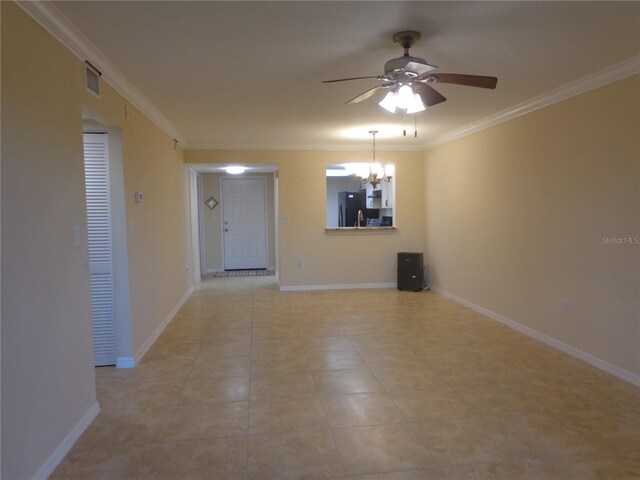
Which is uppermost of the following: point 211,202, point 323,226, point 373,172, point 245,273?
point 373,172

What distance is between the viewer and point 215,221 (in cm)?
818

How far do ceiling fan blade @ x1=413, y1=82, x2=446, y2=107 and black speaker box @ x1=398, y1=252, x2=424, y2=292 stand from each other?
3.71 m

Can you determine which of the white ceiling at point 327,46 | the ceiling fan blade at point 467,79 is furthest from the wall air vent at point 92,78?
the ceiling fan blade at point 467,79

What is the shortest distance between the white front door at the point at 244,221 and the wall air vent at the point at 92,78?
5452 mm

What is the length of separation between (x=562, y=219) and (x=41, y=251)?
3.72 metres

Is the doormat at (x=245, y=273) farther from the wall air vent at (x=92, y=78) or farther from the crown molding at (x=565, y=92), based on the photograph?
the wall air vent at (x=92, y=78)

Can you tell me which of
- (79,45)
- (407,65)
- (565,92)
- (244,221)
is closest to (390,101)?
(407,65)

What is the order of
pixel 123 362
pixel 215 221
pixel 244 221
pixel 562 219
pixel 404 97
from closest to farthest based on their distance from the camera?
pixel 404 97 < pixel 123 362 < pixel 562 219 < pixel 215 221 < pixel 244 221

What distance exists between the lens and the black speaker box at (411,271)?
6070 millimetres

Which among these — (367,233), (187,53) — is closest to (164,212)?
(187,53)

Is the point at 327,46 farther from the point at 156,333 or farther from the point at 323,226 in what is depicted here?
the point at 323,226

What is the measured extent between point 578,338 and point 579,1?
2.56 metres

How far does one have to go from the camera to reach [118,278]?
318cm

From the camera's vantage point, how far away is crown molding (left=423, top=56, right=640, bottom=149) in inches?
110
